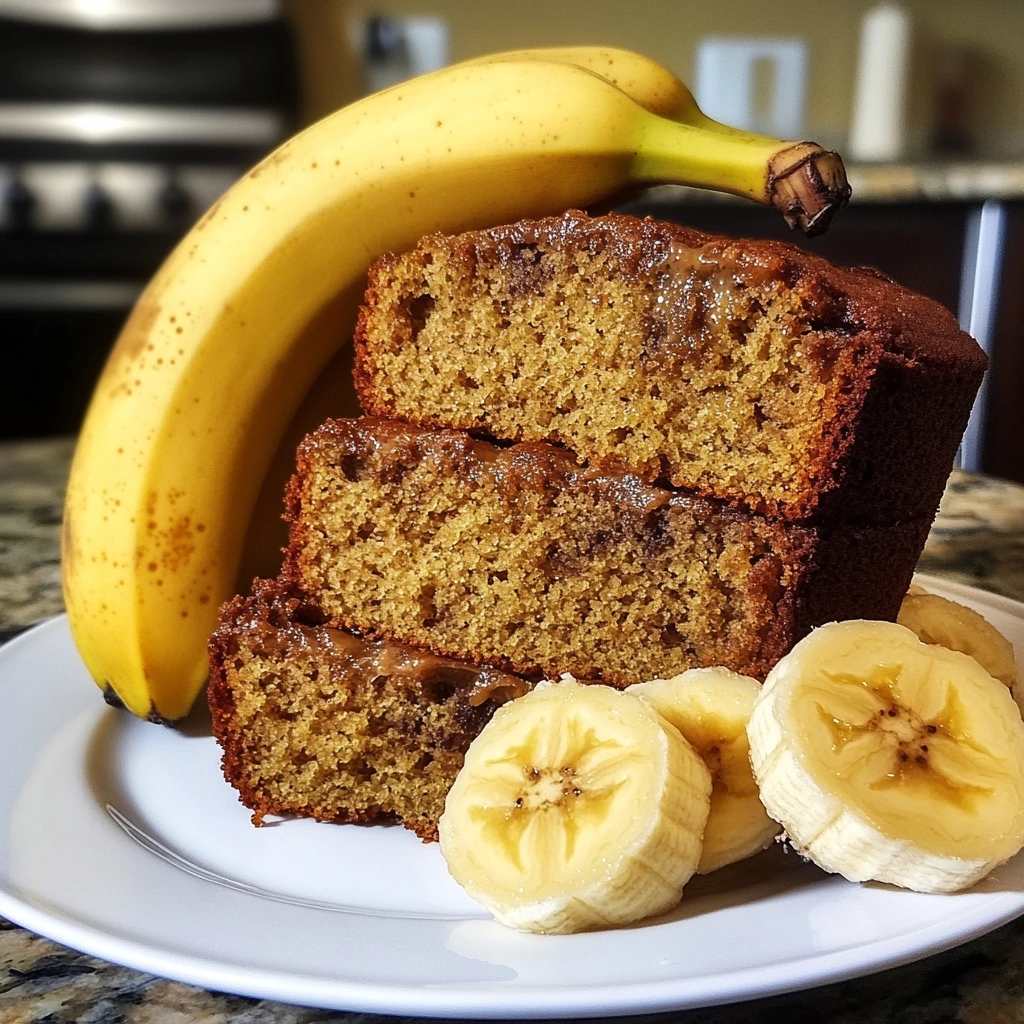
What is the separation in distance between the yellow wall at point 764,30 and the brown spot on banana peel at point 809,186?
10.8ft

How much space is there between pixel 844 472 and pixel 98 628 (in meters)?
0.82

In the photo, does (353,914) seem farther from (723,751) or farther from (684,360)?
(684,360)

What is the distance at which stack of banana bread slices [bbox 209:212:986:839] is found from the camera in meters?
0.99

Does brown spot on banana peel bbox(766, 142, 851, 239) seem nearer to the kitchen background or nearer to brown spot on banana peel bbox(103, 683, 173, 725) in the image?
brown spot on banana peel bbox(103, 683, 173, 725)

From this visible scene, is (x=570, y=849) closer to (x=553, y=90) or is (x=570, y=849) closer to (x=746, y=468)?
(x=746, y=468)

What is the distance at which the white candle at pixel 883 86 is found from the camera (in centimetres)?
375

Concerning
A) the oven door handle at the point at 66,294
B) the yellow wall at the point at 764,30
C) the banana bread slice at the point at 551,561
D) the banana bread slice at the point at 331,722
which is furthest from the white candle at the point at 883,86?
the banana bread slice at the point at 331,722

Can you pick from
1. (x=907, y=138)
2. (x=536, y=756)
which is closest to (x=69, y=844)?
(x=536, y=756)

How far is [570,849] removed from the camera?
32.3 inches

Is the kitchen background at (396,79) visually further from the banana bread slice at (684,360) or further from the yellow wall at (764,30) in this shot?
the banana bread slice at (684,360)

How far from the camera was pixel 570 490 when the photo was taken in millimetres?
1073

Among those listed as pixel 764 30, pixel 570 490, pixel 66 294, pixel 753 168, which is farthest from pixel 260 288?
pixel 764 30

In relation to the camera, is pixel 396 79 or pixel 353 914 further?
pixel 396 79

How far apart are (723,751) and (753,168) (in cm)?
57
